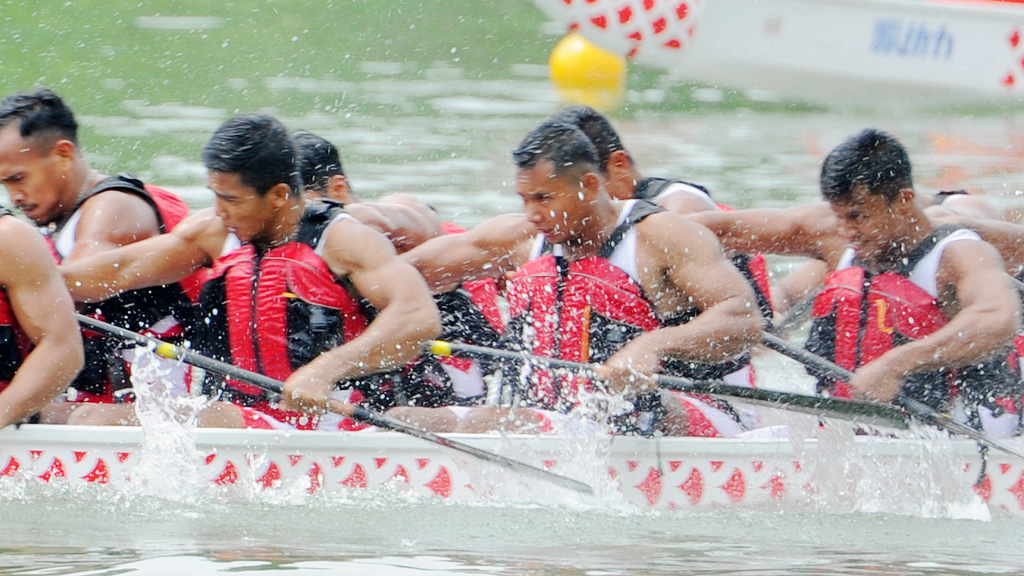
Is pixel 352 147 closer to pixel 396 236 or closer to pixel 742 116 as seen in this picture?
pixel 742 116

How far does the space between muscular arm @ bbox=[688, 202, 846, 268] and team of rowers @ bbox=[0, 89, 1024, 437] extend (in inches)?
4.6

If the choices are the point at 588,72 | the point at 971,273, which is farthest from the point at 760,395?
the point at 588,72

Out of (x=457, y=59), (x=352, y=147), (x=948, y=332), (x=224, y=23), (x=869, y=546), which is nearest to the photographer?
(x=869, y=546)

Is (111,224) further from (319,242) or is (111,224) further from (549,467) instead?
(549,467)

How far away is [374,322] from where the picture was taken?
14.5ft

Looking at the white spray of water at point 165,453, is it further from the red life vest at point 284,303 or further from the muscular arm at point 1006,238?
the muscular arm at point 1006,238

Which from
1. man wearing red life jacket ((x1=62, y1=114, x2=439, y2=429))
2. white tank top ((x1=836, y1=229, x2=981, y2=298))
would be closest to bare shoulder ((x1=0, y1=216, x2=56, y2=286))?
man wearing red life jacket ((x1=62, y1=114, x2=439, y2=429))

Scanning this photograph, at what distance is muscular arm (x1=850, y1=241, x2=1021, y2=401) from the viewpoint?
451 centimetres

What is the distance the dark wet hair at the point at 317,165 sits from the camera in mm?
5367

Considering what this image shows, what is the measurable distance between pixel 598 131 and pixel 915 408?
1452mm

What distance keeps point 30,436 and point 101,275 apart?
53cm

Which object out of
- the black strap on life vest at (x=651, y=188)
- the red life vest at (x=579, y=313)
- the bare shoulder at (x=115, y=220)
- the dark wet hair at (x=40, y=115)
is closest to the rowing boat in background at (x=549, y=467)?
the red life vest at (x=579, y=313)

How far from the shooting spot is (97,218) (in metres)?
4.80

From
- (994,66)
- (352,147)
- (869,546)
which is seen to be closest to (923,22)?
(994,66)
